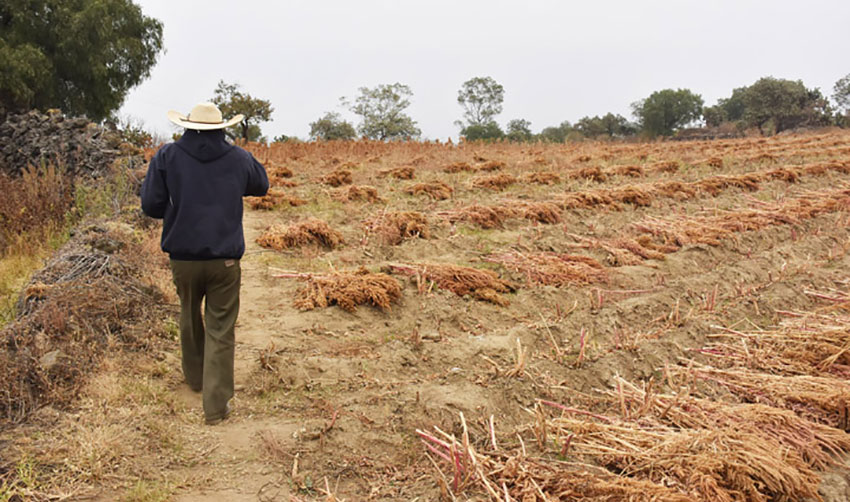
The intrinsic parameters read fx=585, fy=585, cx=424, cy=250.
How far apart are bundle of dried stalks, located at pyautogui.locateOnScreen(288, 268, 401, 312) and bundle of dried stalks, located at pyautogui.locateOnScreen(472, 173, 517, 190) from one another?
5.27m

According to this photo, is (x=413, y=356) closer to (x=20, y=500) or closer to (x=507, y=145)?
(x=20, y=500)

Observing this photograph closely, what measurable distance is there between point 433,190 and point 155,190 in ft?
22.0

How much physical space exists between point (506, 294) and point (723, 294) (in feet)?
7.41

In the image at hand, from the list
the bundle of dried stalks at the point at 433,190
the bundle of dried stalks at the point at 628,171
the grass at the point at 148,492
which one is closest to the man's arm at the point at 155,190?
the grass at the point at 148,492

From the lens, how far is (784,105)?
48.5 metres

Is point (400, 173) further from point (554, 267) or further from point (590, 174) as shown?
point (554, 267)

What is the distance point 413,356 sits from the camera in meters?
4.48

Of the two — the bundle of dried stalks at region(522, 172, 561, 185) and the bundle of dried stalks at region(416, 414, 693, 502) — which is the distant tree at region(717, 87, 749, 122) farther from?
the bundle of dried stalks at region(416, 414, 693, 502)

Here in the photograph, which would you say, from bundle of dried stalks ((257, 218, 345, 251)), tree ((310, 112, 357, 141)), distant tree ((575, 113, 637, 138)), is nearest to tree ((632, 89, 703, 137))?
distant tree ((575, 113, 637, 138))

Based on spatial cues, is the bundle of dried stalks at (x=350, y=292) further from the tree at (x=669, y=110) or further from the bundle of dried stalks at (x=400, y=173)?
the tree at (x=669, y=110)

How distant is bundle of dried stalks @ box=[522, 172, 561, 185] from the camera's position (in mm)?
11301

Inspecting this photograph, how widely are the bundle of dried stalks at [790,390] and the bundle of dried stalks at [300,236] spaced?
14.5ft

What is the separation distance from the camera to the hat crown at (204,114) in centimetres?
352

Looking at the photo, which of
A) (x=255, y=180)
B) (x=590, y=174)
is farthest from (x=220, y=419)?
(x=590, y=174)
